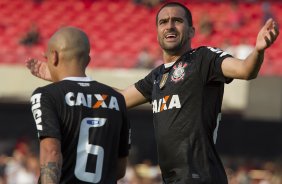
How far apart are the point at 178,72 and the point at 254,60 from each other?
788 mm

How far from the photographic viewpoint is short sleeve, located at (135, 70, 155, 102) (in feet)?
22.2

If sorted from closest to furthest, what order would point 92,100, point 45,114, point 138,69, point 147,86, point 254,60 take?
point 45,114, point 92,100, point 254,60, point 147,86, point 138,69

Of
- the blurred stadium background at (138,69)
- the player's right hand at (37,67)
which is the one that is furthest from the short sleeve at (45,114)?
the blurred stadium background at (138,69)

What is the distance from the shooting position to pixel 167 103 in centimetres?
623

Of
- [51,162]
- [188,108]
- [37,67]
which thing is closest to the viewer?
[51,162]

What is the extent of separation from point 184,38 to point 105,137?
1.38 meters

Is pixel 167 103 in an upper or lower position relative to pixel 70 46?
lower

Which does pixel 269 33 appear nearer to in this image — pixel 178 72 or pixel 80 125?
pixel 178 72

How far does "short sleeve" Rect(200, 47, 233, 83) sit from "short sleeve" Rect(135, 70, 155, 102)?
0.73 m

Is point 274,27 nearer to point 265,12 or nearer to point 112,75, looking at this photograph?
point 112,75

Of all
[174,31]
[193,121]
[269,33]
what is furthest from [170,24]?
[269,33]

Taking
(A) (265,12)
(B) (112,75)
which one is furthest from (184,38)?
(A) (265,12)

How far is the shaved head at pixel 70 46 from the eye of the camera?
5.27 m

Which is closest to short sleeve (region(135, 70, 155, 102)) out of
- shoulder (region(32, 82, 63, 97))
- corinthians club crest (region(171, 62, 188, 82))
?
corinthians club crest (region(171, 62, 188, 82))
